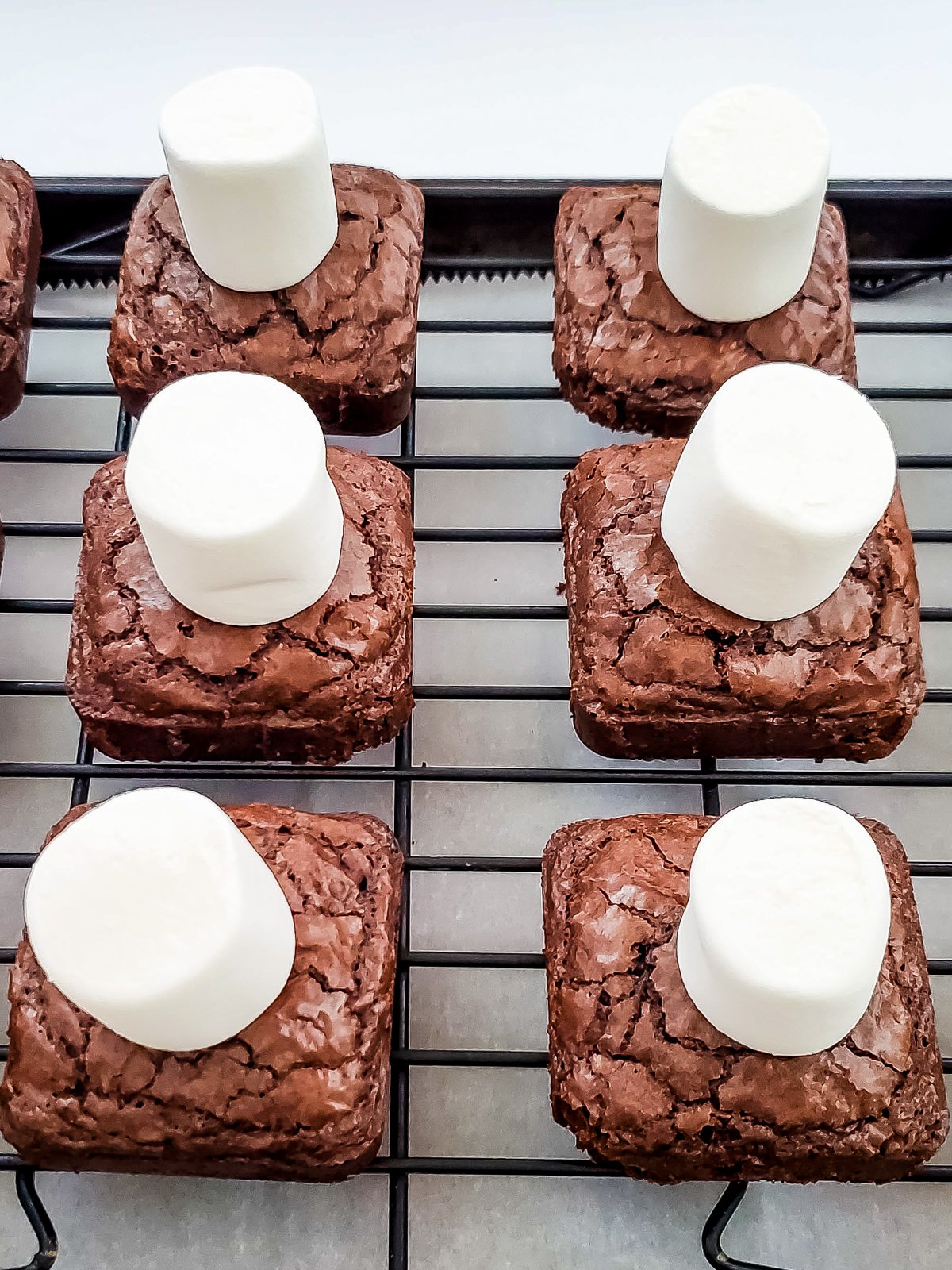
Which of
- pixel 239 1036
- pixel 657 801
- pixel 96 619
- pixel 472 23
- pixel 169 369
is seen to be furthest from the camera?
pixel 472 23

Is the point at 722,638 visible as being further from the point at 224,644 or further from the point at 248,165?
the point at 248,165

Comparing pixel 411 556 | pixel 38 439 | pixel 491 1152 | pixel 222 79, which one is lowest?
pixel 491 1152

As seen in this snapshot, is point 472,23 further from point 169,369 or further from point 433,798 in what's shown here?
point 433,798

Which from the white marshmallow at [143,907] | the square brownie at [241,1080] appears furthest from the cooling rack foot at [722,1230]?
the white marshmallow at [143,907]

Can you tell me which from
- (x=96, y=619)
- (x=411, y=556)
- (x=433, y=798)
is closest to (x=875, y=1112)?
(x=433, y=798)

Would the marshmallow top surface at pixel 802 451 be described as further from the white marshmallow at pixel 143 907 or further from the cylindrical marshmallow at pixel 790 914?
the white marshmallow at pixel 143 907

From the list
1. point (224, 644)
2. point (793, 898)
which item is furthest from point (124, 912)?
point (793, 898)
